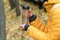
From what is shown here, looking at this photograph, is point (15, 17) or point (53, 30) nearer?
point (53, 30)

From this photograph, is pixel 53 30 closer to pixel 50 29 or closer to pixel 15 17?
pixel 50 29

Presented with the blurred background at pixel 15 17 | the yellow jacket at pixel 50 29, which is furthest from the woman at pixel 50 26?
the blurred background at pixel 15 17

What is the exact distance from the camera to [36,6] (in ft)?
25.6

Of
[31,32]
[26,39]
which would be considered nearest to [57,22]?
[31,32]

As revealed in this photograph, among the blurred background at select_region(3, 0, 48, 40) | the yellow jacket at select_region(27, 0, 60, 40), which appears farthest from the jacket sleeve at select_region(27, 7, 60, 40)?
the blurred background at select_region(3, 0, 48, 40)

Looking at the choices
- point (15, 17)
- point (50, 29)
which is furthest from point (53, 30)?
point (15, 17)

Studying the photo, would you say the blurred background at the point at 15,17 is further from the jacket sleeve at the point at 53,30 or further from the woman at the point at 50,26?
the jacket sleeve at the point at 53,30

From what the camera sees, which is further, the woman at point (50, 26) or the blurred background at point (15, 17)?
the blurred background at point (15, 17)

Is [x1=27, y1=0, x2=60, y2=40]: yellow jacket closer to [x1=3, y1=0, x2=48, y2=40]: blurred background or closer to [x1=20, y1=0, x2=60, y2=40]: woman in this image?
[x1=20, y1=0, x2=60, y2=40]: woman

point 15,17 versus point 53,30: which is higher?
point 53,30

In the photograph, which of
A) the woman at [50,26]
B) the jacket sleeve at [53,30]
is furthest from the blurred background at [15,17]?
the jacket sleeve at [53,30]

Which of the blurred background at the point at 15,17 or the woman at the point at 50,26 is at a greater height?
the woman at the point at 50,26

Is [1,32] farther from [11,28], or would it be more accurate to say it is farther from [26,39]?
[11,28]

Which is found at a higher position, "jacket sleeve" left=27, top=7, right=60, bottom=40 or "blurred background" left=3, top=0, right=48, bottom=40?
"jacket sleeve" left=27, top=7, right=60, bottom=40
